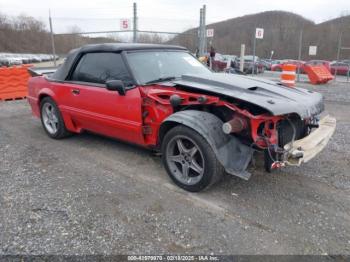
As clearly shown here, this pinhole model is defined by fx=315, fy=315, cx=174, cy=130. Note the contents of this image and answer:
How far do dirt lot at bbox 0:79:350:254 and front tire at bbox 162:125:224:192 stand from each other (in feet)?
0.48

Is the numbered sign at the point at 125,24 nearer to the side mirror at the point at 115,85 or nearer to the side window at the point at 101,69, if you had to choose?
the side window at the point at 101,69

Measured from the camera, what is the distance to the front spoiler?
10.5 feet

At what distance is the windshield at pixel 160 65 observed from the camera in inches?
162

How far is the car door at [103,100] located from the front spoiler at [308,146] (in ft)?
5.88

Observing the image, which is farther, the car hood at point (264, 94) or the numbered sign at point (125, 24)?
the numbered sign at point (125, 24)

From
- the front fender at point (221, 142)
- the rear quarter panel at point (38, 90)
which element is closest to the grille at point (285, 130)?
the front fender at point (221, 142)

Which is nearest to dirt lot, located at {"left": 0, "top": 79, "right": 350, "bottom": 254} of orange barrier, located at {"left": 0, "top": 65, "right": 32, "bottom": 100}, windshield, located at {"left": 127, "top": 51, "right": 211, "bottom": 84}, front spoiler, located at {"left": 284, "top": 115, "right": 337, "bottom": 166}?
front spoiler, located at {"left": 284, "top": 115, "right": 337, "bottom": 166}

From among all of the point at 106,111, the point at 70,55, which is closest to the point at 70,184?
the point at 106,111

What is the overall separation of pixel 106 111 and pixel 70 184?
3.62ft

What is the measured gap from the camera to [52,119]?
217 inches

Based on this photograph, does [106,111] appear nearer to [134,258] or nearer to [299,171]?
[134,258]

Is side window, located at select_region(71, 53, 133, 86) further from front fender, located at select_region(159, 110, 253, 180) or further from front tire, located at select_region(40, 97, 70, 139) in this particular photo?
front fender, located at select_region(159, 110, 253, 180)

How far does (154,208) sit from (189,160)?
0.67m

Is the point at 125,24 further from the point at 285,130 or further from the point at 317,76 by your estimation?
the point at 285,130
